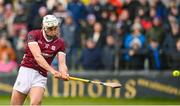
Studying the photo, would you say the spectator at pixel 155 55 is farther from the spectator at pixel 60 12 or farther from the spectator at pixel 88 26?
the spectator at pixel 60 12

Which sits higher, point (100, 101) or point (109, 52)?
point (109, 52)

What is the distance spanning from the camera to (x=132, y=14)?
24.7 m

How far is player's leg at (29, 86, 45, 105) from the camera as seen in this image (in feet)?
47.4

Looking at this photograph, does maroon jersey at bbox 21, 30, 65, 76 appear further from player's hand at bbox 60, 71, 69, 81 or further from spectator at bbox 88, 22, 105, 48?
spectator at bbox 88, 22, 105, 48

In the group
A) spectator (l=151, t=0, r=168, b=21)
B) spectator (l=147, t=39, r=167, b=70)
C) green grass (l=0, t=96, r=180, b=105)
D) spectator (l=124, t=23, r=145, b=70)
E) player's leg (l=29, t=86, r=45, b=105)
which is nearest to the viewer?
player's leg (l=29, t=86, r=45, b=105)

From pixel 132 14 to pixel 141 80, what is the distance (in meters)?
2.48

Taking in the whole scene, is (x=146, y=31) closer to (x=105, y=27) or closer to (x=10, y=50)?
(x=105, y=27)

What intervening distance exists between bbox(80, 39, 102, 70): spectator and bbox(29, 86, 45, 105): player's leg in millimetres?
8719

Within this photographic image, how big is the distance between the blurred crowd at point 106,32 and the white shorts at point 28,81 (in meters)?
8.53

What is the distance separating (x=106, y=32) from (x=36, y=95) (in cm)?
953

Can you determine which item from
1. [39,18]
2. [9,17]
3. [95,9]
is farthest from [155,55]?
[9,17]

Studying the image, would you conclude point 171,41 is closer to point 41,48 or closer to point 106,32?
point 106,32

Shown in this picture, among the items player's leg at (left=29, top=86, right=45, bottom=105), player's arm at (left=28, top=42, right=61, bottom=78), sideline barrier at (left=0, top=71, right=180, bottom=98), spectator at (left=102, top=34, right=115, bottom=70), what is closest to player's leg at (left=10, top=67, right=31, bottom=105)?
player's leg at (left=29, top=86, right=45, bottom=105)

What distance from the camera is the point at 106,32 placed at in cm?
2384
